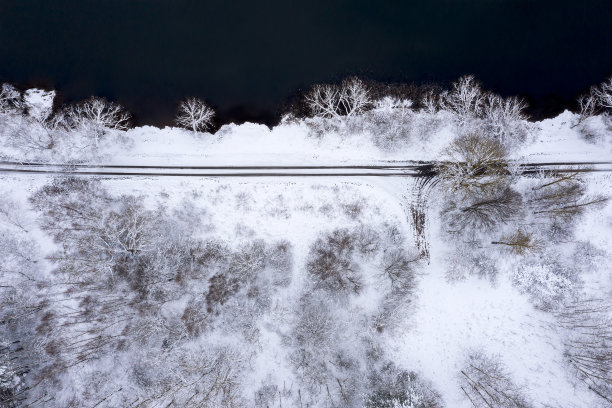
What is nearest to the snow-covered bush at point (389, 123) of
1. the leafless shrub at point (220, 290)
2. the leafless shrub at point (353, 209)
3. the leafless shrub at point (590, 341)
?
the leafless shrub at point (353, 209)

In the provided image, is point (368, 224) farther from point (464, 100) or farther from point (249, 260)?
point (464, 100)

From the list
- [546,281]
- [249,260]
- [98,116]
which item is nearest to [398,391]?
[546,281]

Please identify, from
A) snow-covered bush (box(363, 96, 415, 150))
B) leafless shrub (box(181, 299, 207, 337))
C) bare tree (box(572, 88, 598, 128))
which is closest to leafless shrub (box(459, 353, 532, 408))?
snow-covered bush (box(363, 96, 415, 150))

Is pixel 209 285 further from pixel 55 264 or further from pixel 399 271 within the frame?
pixel 399 271

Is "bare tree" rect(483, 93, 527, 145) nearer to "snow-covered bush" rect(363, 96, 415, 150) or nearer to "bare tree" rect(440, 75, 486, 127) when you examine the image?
"bare tree" rect(440, 75, 486, 127)

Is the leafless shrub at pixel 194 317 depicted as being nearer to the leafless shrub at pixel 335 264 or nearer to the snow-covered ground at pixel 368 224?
the snow-covered ground at pixel 368 224
